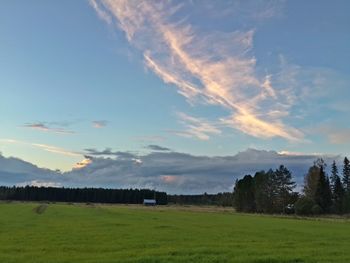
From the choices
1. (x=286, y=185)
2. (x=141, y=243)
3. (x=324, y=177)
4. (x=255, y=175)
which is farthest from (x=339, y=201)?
(x=141, y=243)

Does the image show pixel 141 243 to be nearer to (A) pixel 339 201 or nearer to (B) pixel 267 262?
(B) pixel 267 262

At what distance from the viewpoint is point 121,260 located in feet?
87.8

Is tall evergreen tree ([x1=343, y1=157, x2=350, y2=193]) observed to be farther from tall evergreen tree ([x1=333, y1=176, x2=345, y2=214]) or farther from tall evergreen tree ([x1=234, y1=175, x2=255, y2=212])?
tall evergreen tree ([x1=234, y1=175, x2=255, y2=212])

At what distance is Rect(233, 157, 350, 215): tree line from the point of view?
143 metres

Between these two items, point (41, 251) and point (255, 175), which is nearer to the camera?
point (41, 251)

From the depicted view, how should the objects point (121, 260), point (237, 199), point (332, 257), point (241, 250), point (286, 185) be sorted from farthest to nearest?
point (237, 199) → point (286, 185) → point (241, 250) → point (332, 257) → point (121, 260)

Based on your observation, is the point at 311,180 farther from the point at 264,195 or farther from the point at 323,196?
the point at 264,195

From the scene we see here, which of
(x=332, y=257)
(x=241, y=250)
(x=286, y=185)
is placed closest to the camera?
(x=332, y=257)

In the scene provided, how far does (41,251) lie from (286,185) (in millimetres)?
146029

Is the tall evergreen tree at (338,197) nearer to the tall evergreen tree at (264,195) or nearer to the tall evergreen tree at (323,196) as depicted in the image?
the tall evergreen tree at (323,196)

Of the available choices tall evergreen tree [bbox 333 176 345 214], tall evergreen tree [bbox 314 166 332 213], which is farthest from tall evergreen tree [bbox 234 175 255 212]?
tall evergreen tree [bbox 314 166 332 213]

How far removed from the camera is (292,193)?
556ft

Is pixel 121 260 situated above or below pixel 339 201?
below

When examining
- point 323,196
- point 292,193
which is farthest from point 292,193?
point 323,196
